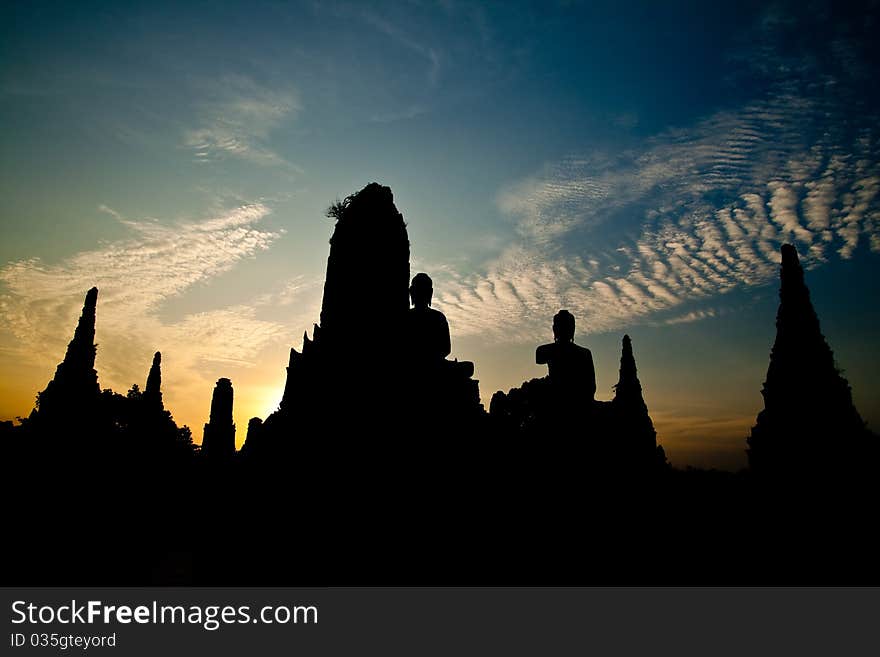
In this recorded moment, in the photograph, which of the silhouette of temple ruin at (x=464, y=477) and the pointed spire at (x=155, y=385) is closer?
the silhouette of temple ruin at (x=464, y=477)

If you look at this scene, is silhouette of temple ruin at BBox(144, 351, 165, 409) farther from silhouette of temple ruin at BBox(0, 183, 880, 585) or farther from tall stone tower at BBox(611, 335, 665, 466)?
tall stone tower at BBox(611, 335, 665, 466)

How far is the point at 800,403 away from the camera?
1736 cm

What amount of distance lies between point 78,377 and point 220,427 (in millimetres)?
11248

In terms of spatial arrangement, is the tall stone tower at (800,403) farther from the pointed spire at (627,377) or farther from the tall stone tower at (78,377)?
the tall stone tower at (78,377)

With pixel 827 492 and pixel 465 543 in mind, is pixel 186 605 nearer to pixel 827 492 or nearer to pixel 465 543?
pixel 465 543

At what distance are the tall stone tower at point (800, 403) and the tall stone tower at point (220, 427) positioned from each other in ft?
122

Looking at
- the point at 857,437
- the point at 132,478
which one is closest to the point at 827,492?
the point at 857,437

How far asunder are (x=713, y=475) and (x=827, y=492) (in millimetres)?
14419

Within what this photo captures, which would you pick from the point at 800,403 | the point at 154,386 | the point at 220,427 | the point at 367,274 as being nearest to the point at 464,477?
the point at 367,274

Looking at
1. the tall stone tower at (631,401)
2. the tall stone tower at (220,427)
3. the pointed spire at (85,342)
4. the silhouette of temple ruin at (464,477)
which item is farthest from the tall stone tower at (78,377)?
the tall stone tower at (631,401)

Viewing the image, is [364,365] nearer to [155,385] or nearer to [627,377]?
[627,377]

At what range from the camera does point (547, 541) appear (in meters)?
11.5

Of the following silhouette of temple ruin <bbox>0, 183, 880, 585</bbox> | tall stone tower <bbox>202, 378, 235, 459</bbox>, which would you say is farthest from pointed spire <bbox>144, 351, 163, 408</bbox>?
silhouette of temple ruin <bbox>0, 183, 880, 585</bbox>

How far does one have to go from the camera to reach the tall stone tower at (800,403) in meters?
16.4
